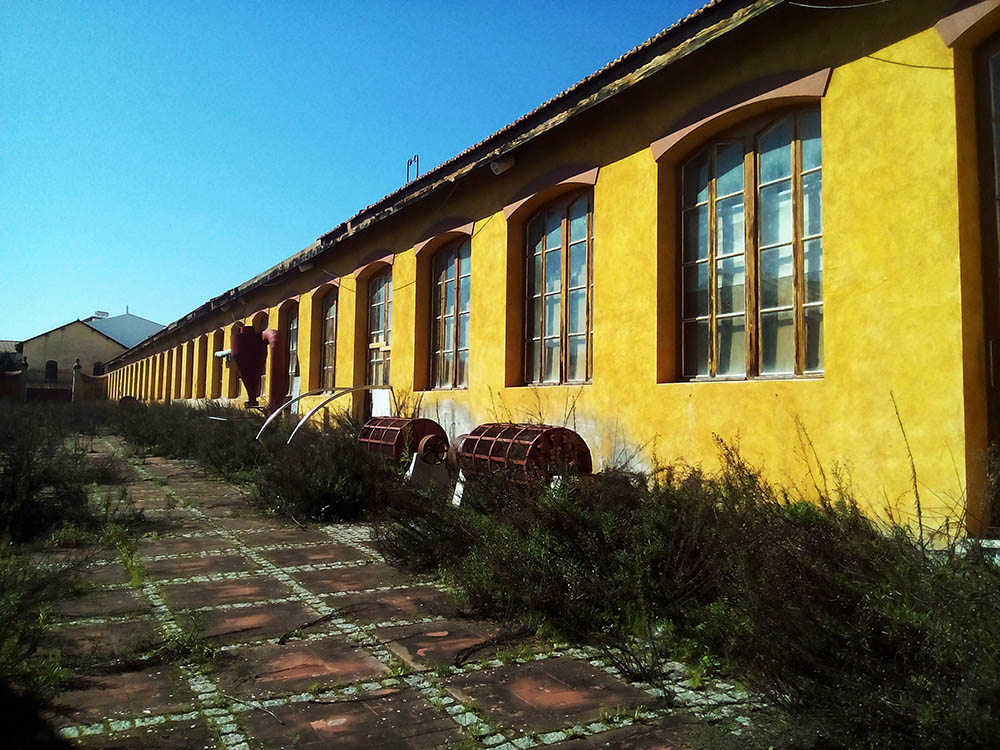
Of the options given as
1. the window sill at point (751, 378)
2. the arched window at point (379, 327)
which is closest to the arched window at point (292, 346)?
the arched window at point (379, 327)

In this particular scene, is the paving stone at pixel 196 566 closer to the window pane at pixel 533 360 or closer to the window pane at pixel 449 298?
the window pane at pixel 533 360

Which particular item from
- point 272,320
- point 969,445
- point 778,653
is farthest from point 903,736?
point 272,320

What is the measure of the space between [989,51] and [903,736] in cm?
434

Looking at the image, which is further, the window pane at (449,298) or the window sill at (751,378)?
the window pane at (449,298)

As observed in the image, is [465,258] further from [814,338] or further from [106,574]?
[106,574]

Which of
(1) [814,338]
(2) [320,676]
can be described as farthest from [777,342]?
(2) [320,676]

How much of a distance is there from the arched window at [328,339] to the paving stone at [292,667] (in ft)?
34.5

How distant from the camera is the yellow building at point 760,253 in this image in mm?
4758

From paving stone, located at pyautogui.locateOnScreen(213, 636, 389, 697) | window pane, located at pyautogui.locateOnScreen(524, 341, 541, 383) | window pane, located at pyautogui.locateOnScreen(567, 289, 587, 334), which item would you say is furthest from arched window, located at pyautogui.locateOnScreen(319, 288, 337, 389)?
paving stone, located at pyautogui.locateOnScreen(213, 636, 389, 697)

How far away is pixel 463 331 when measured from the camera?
404 inches

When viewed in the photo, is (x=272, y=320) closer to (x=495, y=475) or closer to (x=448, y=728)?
(x=495, y=475)

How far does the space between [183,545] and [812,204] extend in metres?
5.94

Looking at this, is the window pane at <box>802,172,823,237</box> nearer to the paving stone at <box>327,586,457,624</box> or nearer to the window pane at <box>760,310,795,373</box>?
the window pane at <box>760,310,795,373</box>

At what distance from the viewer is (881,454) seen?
5004 mm
